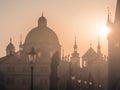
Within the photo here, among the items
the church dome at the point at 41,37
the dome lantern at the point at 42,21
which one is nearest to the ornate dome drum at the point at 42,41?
the church dome at the point at 41,37

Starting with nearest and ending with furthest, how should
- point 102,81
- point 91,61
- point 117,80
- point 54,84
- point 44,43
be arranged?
point 117,80 < point 54,84 < point 102,81 < point 44,43 < point 91,61

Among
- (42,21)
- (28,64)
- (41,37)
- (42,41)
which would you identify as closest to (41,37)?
(41,37)

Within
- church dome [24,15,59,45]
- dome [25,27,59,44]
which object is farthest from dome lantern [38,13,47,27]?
dome [25,27,59,44]

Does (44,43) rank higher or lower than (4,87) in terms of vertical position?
higher

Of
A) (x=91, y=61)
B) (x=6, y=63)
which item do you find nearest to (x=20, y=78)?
(x=6, y=63)

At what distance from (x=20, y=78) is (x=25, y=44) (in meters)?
9.98

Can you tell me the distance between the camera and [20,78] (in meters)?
126

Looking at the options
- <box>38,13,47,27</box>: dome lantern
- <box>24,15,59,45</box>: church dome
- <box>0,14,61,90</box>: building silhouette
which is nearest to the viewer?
<box>0,14,61,90</box>: building silhouette

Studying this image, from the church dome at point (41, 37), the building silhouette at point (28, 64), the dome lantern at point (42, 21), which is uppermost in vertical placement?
the dome lantern at point (42, 21)

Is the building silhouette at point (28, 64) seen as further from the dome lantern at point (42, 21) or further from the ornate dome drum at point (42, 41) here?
the dome lantern at point (42, 21)

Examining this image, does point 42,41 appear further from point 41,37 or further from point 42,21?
point 42,21

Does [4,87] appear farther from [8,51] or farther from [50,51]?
[8,51]

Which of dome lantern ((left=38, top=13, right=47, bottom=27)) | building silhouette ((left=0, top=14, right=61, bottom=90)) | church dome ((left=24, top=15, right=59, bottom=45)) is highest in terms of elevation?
dome lantern ((left=38, top=13, right=47, bottom=27))

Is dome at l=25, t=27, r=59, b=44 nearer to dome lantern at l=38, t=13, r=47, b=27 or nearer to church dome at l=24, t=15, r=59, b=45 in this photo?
church dome at l=24, t=15, r=59, b=45
